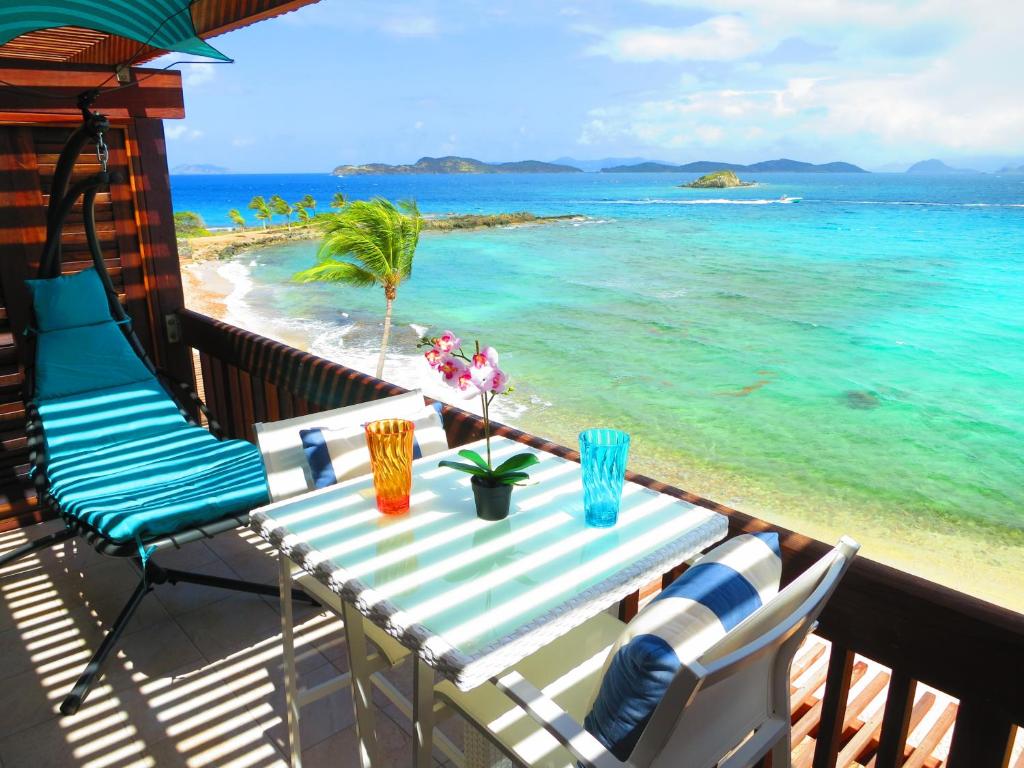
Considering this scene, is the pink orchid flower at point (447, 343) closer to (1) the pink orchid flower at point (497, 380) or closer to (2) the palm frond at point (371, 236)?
(1) the pink orchid flower at point (497, 380)

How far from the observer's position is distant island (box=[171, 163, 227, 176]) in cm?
14094

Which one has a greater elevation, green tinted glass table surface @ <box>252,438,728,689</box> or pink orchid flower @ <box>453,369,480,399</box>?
pink orchid flower @ <box>453,369,480,399</box>

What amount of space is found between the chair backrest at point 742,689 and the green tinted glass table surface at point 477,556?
257mm

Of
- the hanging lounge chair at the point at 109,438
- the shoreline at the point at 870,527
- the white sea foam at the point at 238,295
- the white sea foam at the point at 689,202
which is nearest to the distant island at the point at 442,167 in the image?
the white sea foam at the point at 689,202

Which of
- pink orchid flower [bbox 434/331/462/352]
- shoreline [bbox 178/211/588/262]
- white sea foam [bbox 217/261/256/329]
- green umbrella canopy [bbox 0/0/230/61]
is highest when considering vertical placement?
green umbrella canopy [bbox 0/0/230/61]

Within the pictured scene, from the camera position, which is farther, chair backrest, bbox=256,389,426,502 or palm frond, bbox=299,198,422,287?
palm frond, bbox=299,198,422,287

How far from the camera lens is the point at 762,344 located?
2258 centimetres

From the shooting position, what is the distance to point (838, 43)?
61531 mm

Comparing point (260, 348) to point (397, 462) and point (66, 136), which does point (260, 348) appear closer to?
point (66, 136)

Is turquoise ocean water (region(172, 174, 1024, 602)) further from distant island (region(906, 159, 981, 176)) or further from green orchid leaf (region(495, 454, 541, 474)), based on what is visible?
distant island (region(906, 159, 981, 176))

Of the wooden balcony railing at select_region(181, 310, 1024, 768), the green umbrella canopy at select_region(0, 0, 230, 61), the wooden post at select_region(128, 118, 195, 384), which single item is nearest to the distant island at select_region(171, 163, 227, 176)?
the wooden post at select_region(128, 118, 195, 384)

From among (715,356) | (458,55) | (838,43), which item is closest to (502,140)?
(458,55)

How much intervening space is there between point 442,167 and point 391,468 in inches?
4413

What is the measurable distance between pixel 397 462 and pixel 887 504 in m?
13.2
